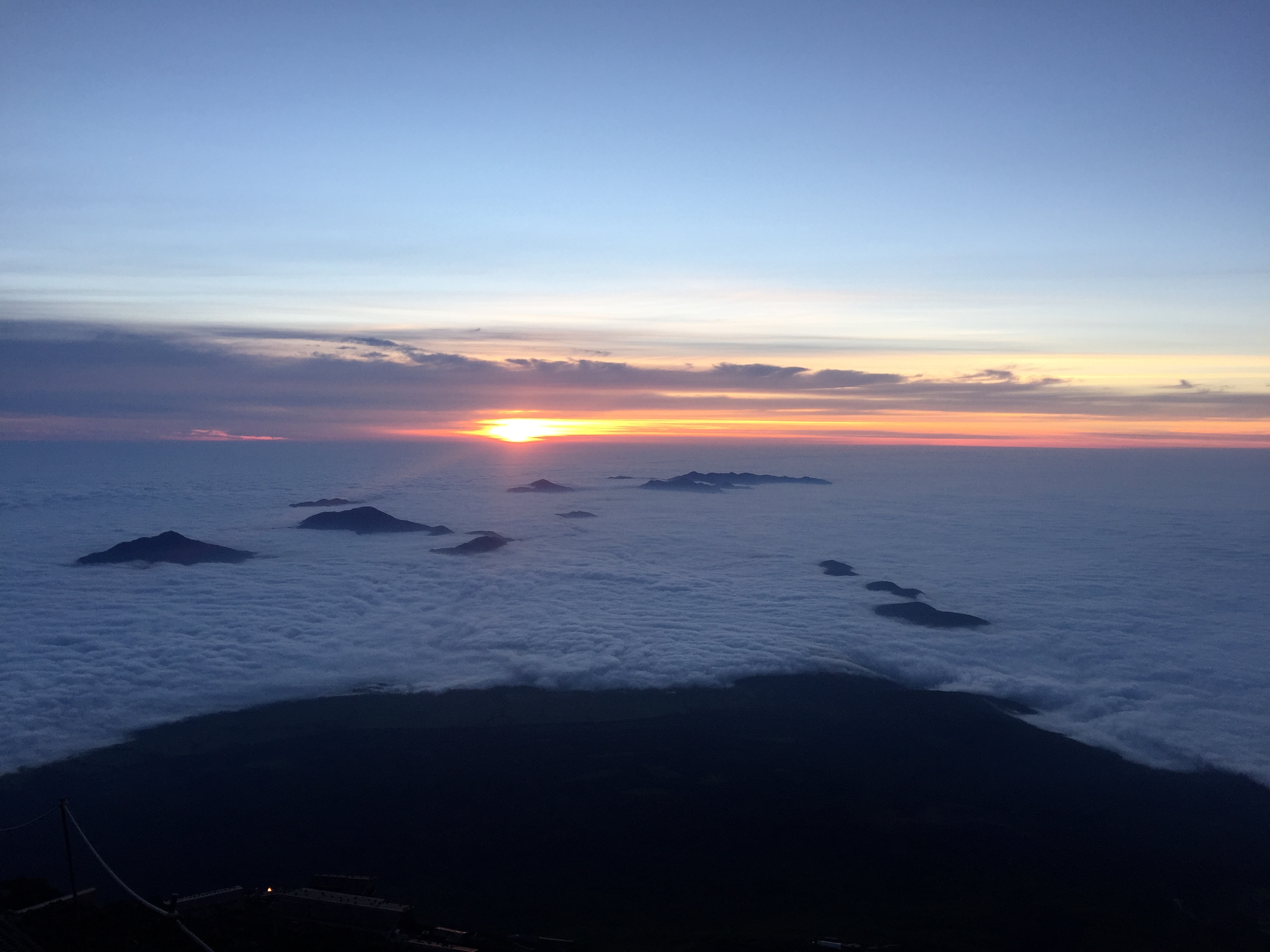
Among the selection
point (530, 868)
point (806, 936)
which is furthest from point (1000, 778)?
point (530, 868)

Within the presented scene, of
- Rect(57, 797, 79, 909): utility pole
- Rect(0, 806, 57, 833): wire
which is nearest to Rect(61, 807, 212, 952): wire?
Rect(57, 797, 79, 909): utility pole

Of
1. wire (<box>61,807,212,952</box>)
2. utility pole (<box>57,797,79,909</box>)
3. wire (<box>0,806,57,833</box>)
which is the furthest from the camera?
wire (<box>0,806,57,833</box>)

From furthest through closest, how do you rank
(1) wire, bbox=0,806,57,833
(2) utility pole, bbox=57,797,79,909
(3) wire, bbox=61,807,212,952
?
1. (1) wire, bbox=0,806,57,833
2. (2) utility pole, bbox=57,797,79,909
3. (3) wire, bbox=61,807,212,952

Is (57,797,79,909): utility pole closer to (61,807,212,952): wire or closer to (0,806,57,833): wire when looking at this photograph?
(61,807,212,952): wire

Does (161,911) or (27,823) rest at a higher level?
(161,911)

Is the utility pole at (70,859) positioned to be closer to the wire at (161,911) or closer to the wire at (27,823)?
the wire at (161,911)

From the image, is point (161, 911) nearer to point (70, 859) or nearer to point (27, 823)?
point (70, 859)

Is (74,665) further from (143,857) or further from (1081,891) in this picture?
(1081,891)

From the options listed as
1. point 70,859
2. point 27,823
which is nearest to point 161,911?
point 70,859

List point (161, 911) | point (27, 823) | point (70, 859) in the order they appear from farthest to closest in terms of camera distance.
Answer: point (27, 823) < point (161, 911) < point (70, 859)
